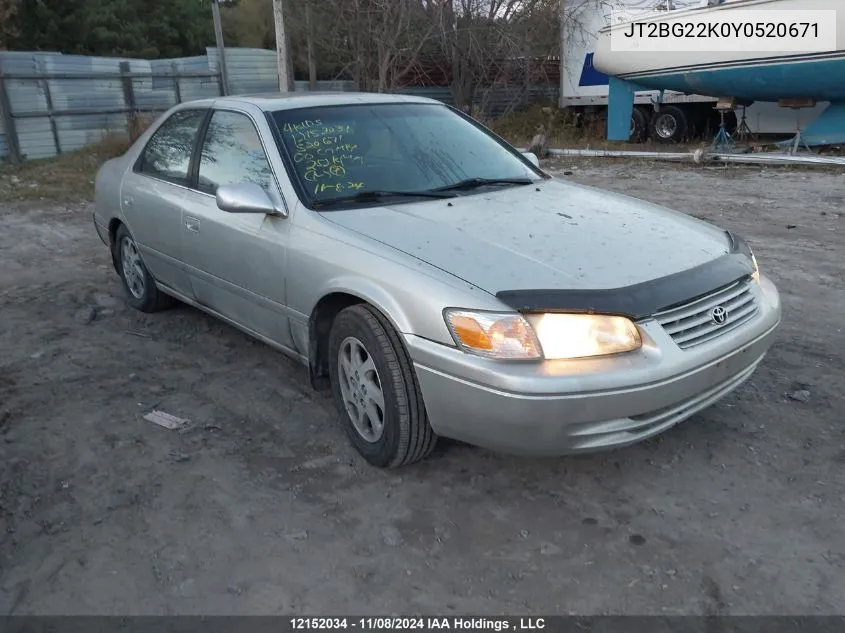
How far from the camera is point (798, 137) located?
41.7ft

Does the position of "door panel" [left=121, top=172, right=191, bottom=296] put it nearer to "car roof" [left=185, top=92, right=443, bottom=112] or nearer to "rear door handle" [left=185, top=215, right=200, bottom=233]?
"rear door handle" [left=185, top=215, right=200, bottom=233]

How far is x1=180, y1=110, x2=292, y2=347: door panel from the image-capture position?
3529 millimetres

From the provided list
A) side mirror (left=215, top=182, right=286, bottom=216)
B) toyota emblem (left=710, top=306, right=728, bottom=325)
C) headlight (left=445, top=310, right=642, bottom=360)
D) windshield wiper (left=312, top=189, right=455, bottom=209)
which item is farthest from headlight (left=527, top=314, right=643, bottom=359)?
side mirror (left=215, top=182, right=286, bottom=216)

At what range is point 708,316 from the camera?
2861 millimetres

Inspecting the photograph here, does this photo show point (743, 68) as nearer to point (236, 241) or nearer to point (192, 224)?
point (192, 224)

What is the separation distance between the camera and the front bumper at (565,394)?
8.28ft

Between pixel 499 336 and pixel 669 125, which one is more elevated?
pixel 499 336

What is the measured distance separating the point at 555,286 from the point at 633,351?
36 cm

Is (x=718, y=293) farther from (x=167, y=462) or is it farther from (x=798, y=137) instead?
(x=798, y=137)

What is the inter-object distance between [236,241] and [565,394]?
1986 mm

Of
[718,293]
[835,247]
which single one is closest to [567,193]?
[718,293]

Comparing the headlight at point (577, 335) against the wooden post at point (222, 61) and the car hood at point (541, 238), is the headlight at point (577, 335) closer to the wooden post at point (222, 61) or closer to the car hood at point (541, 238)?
the car hood at point (541, 238)

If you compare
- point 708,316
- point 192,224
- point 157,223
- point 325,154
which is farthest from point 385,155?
point 708,316

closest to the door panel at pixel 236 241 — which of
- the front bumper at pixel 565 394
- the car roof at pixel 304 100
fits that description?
the car roof at pixel 304 100
